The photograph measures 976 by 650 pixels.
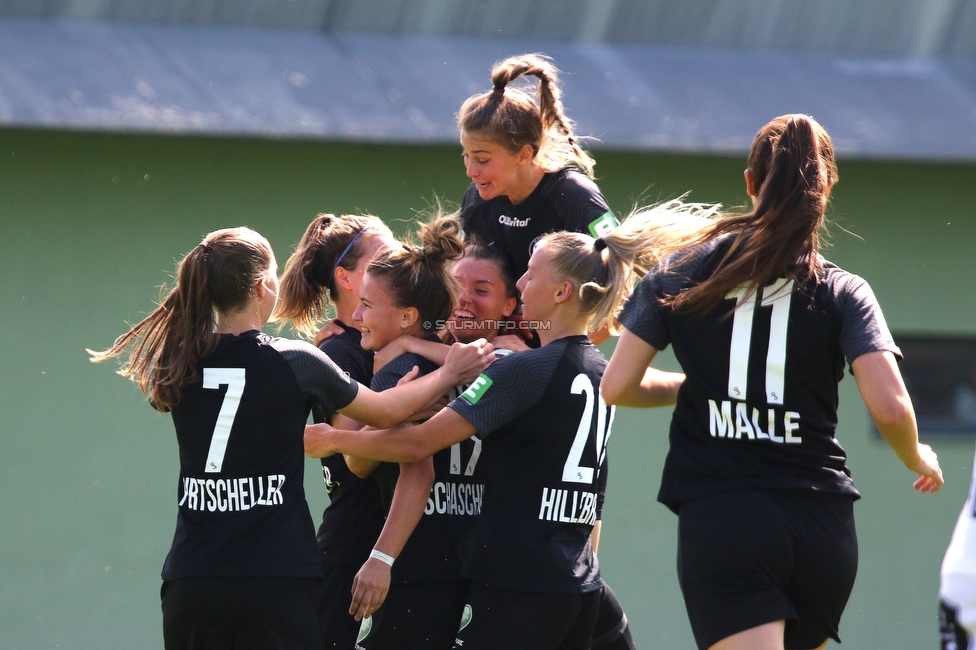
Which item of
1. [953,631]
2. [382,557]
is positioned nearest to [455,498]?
[382,557]

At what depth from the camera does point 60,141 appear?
596 cm

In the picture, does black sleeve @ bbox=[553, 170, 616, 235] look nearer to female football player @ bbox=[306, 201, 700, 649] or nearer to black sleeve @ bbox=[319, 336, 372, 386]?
female football player @ bbox=[306, 201, 700, 649]

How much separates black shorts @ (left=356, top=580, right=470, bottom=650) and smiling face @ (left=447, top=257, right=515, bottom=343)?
2.98 feet

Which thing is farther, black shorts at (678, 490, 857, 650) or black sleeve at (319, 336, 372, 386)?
black sleeve at (319, 336, 372, 386)

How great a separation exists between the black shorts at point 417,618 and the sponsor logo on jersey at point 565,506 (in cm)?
45

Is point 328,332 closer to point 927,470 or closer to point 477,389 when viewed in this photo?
point 477,389

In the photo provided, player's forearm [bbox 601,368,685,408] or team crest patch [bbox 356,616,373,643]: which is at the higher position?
player's forearm [bbox 601,368,685,408]

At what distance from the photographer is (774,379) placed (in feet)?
8.97

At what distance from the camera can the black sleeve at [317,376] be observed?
297 centimetres

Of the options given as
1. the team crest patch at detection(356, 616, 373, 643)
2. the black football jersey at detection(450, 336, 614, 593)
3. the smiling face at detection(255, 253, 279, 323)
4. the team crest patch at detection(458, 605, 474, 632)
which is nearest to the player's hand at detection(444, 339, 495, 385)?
the black football jersey at detection(450, 336, 614, 593)

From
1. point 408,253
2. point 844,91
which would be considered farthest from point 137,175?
point 844,91

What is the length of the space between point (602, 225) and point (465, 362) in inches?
32.0

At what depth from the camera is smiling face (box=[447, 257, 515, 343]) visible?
3.74 metres

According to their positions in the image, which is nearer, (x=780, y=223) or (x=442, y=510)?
(x=780, y=223)
